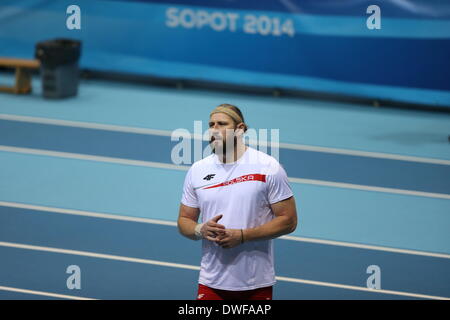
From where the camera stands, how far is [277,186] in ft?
16.1

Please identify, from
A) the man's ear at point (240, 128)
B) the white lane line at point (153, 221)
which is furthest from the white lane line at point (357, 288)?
the man's ear at point (240, 128)

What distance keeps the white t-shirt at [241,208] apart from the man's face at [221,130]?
0.53 feet

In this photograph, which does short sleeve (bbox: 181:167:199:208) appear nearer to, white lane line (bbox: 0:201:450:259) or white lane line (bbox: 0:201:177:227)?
white lane line (bbox: 0:201:450:259)

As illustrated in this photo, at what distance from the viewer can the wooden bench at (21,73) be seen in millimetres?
14711

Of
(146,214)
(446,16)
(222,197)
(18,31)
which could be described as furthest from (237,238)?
(18,31)

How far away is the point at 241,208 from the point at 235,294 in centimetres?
54

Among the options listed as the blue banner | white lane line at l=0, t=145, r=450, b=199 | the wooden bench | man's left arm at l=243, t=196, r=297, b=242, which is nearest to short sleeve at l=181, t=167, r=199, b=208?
man's left arm at l=243, t=196, r=297, b=242

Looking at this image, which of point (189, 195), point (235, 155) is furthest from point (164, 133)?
point (235, 155)

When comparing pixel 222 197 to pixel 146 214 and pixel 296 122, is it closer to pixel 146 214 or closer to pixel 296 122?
pixel 146 214

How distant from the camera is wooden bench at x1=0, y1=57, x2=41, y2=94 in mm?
14711

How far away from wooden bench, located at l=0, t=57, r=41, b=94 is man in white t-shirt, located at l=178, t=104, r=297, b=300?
33.8ft

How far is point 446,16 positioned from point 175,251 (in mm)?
7939

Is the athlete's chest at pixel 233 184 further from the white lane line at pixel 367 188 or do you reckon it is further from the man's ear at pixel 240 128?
the white lane line at pixel 367 188

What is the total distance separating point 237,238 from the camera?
4.79 m
